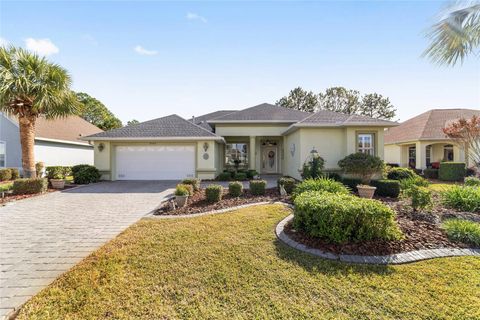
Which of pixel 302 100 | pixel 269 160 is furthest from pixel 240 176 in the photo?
pixel 302 100

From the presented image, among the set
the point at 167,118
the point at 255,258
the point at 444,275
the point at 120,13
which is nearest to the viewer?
the point at 444,275

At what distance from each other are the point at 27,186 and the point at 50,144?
30.6ft

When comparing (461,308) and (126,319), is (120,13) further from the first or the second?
A: (461,308)

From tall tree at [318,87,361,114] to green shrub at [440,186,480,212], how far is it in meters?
31.6

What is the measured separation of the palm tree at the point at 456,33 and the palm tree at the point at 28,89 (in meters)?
14.7

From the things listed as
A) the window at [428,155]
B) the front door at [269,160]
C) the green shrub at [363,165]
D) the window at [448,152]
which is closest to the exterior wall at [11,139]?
the front door at [269,160]

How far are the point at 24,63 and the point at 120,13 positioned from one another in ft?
20.3

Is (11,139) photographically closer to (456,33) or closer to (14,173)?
(14,173)

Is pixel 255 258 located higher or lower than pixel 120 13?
lower

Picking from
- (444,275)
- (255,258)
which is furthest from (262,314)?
(444,275)

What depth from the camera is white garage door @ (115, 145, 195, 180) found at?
46.4 ft

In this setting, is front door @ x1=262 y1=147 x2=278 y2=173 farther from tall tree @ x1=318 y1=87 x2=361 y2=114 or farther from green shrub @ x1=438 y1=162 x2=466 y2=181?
tall tree @ x1=318 y1=87 x2=361 y2=114

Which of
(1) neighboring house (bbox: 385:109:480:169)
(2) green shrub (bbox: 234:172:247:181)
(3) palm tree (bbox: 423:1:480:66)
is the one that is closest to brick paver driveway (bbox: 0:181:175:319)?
(2) green shrub (bbox: 234:172:247:181)

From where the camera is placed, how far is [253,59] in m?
11.8
